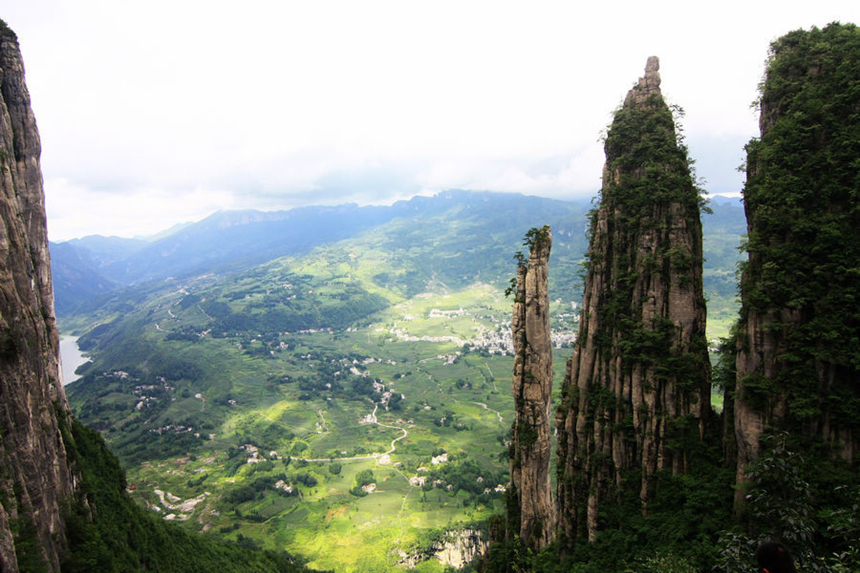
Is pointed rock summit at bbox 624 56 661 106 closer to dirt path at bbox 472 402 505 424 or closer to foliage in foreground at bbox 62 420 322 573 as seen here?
foliage in foreground at bbox 62 420 322 573

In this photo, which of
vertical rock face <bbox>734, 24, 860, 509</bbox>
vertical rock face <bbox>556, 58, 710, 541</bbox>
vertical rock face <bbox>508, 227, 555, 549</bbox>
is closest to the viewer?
vertical rock face <bbox>734, 24, 860, 509</bbox>

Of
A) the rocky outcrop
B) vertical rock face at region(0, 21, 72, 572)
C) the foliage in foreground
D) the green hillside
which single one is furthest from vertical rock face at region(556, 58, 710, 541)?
the green hillside

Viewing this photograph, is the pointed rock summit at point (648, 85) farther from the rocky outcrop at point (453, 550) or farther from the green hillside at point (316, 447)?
the green hillside at point (316, 447)

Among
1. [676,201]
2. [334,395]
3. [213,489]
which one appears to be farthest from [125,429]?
[676,201]

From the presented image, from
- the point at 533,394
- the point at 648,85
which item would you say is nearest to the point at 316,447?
the point at 533,394

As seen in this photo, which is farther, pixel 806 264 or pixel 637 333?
pixel 637 333

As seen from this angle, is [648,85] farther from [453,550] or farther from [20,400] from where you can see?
[453,550]
